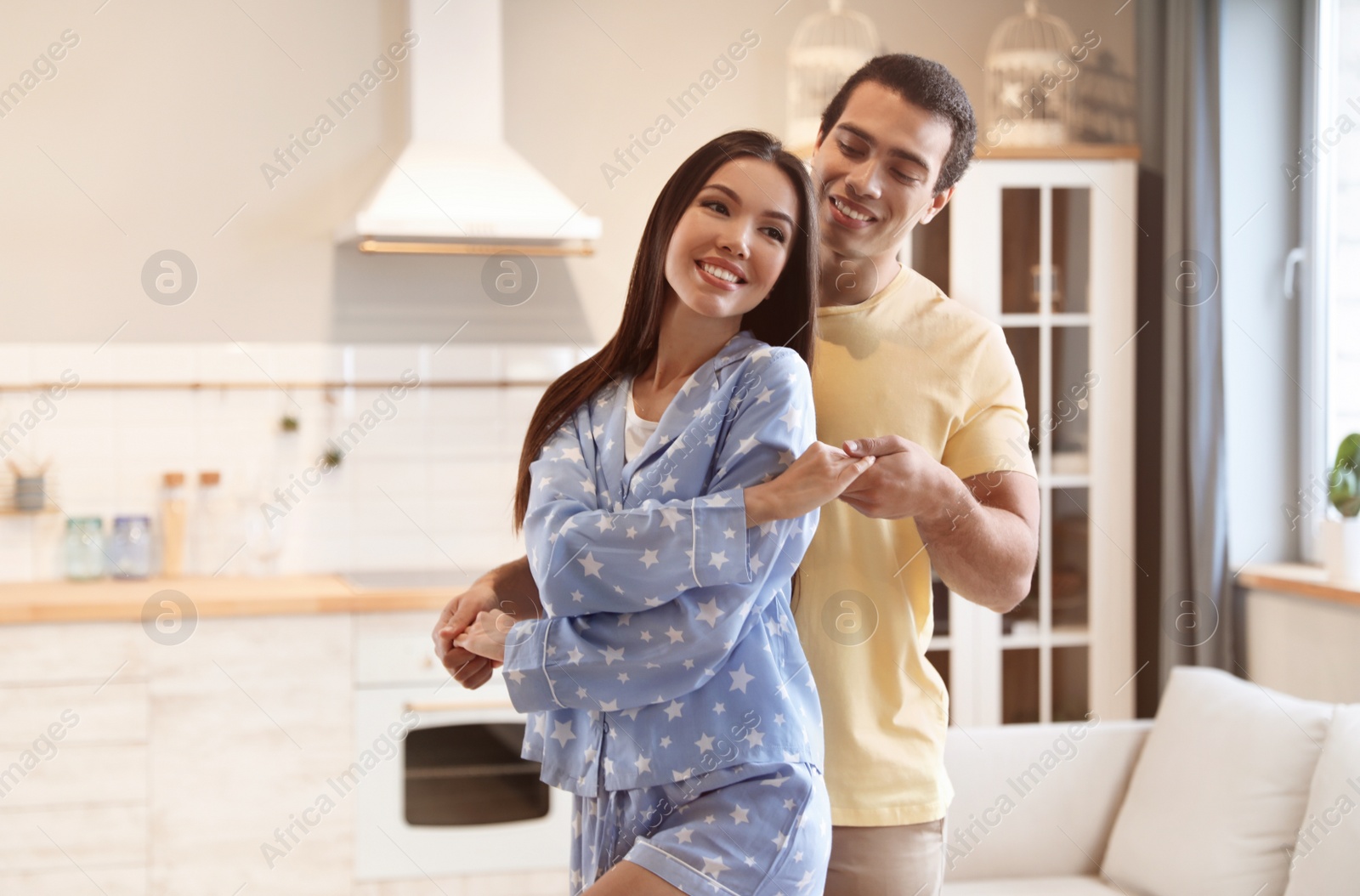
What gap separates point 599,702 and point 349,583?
227cm

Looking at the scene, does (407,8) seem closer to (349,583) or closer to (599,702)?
(349,583)

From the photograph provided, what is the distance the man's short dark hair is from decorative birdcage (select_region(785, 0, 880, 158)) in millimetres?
2136

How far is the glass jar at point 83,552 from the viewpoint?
3.19 m

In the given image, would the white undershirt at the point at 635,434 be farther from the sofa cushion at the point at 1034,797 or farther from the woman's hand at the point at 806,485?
the sofa cushion at the point at 1034,797

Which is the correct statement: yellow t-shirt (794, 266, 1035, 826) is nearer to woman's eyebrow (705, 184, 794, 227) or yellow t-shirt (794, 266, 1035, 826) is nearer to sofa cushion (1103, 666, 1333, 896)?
woman's eyebrow (705, 184, 794, 227)

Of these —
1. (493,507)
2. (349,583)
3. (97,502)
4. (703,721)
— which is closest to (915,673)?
(703,721)

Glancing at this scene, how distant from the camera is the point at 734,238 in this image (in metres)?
1.07

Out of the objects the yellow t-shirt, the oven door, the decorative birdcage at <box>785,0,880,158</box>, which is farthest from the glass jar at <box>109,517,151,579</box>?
the yellow t-shirt

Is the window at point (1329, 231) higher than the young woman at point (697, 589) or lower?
higher

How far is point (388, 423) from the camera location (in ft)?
11.5

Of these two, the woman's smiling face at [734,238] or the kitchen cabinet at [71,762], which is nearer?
the woman's smiling face at [734,238]

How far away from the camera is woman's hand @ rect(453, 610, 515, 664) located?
3.53ft

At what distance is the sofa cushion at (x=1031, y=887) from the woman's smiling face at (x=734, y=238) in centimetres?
163

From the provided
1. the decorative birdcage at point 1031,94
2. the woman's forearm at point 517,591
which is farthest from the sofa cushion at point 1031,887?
the decorative birdcage at point 1031,94
